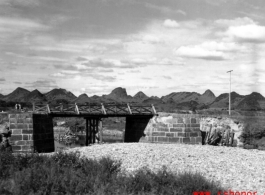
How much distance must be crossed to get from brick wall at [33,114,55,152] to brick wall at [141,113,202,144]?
6.72m

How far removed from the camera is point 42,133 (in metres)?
19.9

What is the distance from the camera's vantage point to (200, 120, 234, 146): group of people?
2461cm

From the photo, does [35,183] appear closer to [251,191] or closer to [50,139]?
[251,191]

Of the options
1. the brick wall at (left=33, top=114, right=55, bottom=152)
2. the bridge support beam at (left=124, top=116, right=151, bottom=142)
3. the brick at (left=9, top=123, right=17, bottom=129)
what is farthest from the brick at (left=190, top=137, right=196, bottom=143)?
the brick at (left=9, top=123, right=17, bottom=129)

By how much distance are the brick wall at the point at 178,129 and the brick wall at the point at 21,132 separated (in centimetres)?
810

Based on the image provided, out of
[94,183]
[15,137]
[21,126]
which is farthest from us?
[21,126]

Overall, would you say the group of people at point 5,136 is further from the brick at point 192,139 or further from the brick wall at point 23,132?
the brick at point 192,139

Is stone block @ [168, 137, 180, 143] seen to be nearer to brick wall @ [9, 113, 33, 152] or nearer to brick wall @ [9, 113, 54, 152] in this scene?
brick wall @ [9, 113, 54, 152]

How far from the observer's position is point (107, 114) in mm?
24531

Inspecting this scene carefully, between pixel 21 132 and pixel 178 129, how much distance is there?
9517 mm

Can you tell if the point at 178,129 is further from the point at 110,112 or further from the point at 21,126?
the point at 21,126

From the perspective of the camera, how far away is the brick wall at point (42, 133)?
19.1 metres

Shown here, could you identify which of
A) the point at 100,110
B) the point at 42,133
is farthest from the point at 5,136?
the point at 100,110

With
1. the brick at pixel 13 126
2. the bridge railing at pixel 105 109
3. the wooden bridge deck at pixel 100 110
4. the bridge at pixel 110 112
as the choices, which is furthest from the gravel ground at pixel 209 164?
the bridge railing at pixel 105 109
